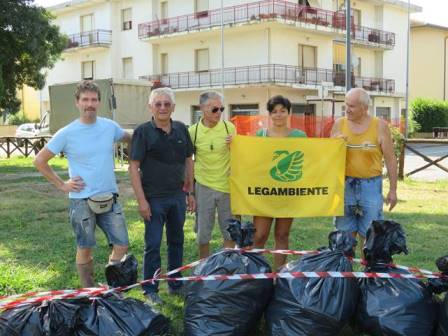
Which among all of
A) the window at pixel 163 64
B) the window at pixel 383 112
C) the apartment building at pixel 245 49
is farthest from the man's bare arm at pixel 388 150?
the window at pixel 383 112

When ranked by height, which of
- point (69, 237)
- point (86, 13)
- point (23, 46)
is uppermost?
point (86, 13)

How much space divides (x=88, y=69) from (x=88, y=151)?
3783 centimetres

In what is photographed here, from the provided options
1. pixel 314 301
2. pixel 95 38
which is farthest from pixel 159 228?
pixel 95 38

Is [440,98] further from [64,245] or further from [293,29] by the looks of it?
[64,245]

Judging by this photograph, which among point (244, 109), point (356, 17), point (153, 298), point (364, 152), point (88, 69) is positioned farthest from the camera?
point (88, 69)

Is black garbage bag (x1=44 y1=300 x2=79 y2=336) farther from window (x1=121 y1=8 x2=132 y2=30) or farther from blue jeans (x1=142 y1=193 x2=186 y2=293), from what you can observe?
window (x1=121 y1=8 x2=132 y2=30)

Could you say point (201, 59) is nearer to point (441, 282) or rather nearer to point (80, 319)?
point (441, 282)

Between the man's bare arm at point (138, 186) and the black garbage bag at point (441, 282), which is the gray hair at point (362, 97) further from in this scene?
the man's bare arm at point (138, 186)

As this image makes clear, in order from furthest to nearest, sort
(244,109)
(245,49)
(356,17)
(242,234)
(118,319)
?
(356,17), (244,109), (245,49), (242,234), (118,319)

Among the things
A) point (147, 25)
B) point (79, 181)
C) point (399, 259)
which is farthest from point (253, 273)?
point (147, 25)

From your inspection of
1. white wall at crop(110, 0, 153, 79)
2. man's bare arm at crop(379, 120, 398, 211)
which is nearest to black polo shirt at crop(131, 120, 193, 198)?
man's bare arm at crop(379, 120, 398, 211)

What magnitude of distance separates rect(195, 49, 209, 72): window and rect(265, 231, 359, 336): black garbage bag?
30.3 meters

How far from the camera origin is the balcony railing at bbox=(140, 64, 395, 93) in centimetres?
2997

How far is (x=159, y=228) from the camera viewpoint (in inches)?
178
